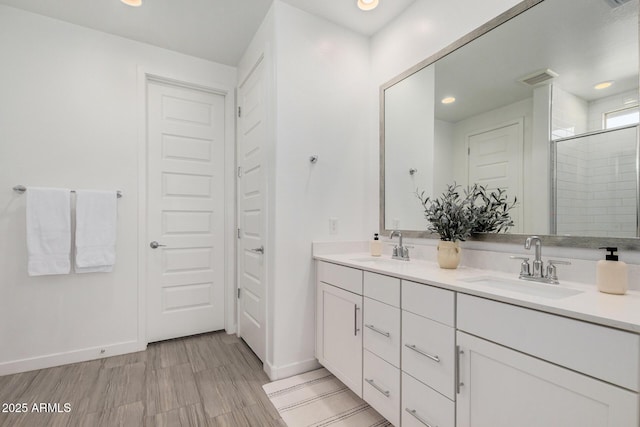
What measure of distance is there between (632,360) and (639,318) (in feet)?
0.38

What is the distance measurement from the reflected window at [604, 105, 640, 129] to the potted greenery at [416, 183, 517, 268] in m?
0.48

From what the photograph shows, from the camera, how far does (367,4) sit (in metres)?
2.03

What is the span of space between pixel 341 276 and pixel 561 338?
1.13 meters

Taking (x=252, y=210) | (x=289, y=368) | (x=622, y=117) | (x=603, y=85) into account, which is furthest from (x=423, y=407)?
(x=252, y=210)

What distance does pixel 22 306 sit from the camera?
6.91ft

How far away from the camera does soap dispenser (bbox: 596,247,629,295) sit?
1044mm

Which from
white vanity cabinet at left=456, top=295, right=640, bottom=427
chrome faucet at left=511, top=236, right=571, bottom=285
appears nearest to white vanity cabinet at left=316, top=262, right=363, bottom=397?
white vanity cabinet at left=456, top=295, right=640, bottom=427

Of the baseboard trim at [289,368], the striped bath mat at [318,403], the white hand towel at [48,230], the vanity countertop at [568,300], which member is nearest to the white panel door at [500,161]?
the vanity countertop at [568,300]

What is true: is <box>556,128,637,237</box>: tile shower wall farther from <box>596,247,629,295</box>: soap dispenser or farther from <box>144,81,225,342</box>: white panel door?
<box>144,81,225,342</box>: white panel door

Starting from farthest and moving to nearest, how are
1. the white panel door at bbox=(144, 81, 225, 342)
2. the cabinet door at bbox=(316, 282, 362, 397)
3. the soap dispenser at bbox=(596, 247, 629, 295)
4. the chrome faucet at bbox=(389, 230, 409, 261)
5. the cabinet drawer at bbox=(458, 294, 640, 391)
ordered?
the white panel door at bbox=(144, 81, 225, 342), the chrome faucet at bbox=(389, 230, 409, 261), the cabinet door at bbox=(316, 282, 362, 397), the soap dispenser at bbox=(596, 247, 629, 295), the cabinet drawer at bbox=(458, 294, 640, 391)

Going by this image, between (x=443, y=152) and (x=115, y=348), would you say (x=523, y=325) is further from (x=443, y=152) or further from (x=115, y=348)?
(x=115, y=348)

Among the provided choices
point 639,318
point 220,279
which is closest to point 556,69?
point 639,318

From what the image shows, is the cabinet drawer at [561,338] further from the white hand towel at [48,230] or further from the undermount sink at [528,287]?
the white hand towel at [48,230]

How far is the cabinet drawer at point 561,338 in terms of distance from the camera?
0.74m
